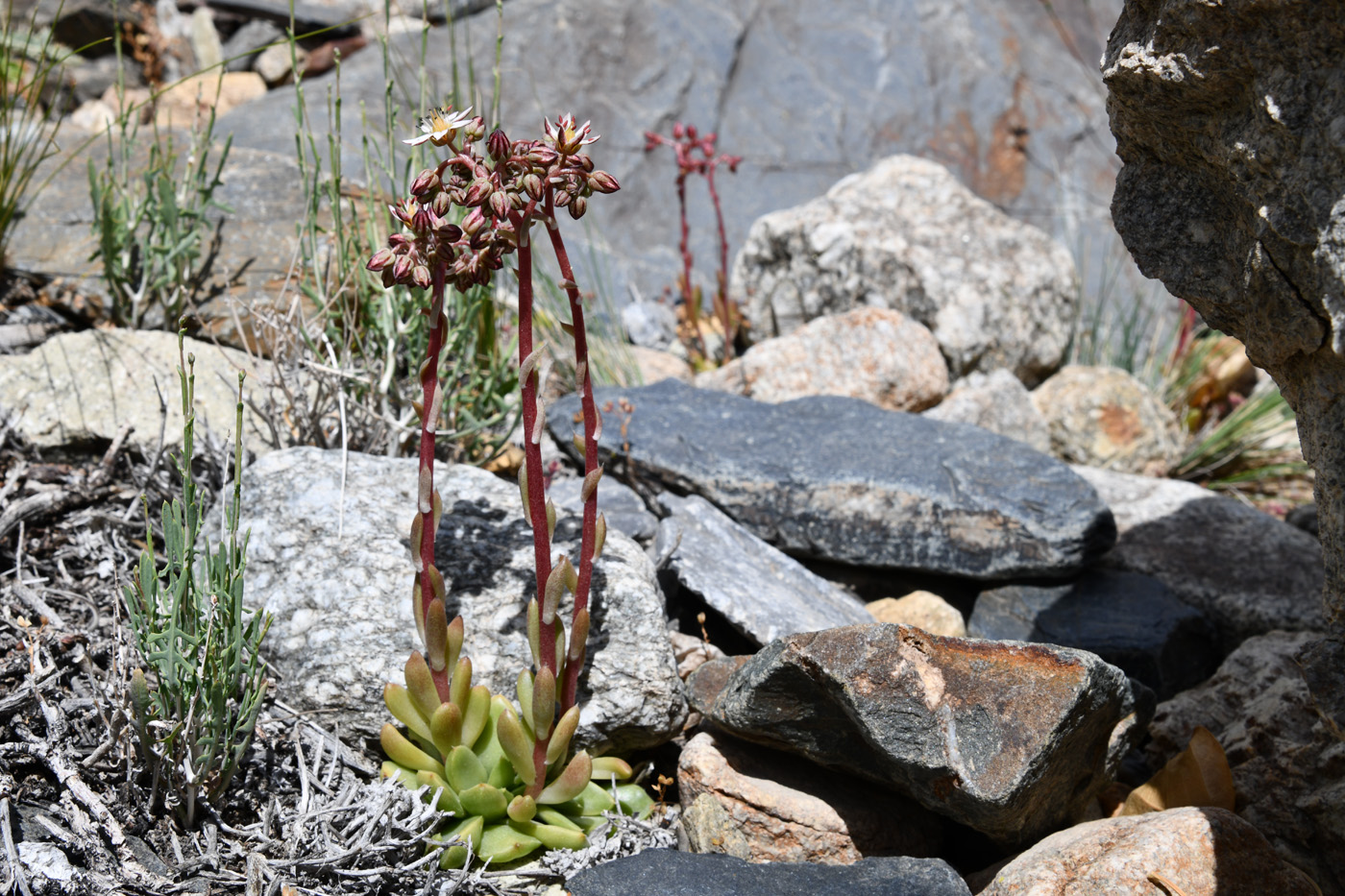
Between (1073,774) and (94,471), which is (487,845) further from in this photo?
(94,471)

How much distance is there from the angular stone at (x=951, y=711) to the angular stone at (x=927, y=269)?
10.4ft

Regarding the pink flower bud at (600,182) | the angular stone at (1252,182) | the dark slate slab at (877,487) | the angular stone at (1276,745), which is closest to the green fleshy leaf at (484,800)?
the pink flower bud at (600,182)

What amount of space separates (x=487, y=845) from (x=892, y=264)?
391 centimetres

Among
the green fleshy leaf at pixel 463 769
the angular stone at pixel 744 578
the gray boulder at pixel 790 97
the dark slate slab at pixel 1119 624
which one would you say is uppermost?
the gray boulder at pixel 790 97

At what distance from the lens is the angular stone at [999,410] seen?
15.3ft

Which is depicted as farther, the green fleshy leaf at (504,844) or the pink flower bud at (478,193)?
the green fleshy leaf at (504,844)

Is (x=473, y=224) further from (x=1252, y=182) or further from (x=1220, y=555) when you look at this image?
(x=1220, y=555)

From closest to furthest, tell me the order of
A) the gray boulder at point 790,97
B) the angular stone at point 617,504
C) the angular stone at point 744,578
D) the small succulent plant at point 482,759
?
1. the small succulent plant at point 482,759
2. the angular stone at point 744,578
3. the angular stone at point 617,504
4. the gray boulder at point 790,97

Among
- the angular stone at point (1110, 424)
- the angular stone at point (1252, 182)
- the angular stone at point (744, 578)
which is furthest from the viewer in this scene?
the angular stone at point (1110, 424)

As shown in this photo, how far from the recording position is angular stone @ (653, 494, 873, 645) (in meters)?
2.98

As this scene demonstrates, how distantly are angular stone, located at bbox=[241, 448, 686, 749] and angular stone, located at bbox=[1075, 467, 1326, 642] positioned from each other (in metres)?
2.26

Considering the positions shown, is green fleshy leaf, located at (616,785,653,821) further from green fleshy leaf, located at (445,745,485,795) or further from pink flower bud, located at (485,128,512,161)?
pink flower bud, located at (485,128,512,161)

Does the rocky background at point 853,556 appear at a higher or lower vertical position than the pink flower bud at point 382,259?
lower

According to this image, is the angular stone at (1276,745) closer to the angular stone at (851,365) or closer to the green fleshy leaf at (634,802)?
the green fleshy leaf at (634,802)
